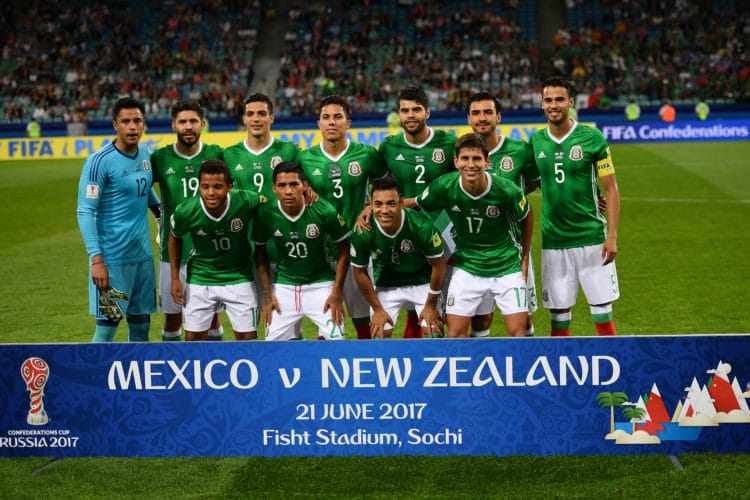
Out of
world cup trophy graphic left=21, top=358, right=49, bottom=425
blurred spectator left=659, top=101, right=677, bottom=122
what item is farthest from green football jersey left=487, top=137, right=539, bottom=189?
blurred spectator left=659, top=101, right=677, bottom=122

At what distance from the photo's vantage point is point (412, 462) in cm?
541

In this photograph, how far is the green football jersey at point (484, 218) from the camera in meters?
6.22

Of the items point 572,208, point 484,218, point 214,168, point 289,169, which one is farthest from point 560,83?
point 214,168

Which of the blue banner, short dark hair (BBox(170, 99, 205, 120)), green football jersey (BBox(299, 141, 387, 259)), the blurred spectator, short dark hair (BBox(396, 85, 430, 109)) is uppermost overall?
the blurred spectator

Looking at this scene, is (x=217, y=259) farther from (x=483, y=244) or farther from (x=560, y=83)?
(x=560, y=83)

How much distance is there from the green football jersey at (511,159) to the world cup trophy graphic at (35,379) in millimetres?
3490

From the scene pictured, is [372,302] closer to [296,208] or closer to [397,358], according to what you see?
[296,208]

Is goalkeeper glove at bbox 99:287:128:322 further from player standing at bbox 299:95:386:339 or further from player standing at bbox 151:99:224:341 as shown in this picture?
player standing at bbox 299:95:386:339

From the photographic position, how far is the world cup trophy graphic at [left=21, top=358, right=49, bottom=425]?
504 centimetres

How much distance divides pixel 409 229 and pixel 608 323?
6.01 feet

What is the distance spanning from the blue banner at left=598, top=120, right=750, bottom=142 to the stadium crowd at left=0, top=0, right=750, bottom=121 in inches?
107

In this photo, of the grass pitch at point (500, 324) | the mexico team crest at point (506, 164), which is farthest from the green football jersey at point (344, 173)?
the grass pitch at point (500, 324)

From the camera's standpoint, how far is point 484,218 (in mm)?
6273

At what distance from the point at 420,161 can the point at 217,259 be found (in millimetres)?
Result: 1680
